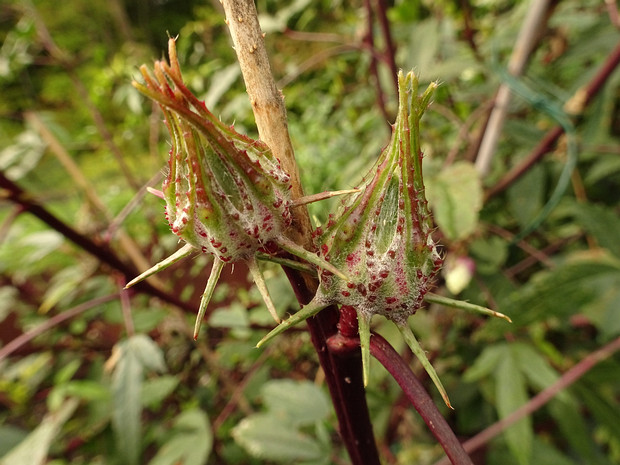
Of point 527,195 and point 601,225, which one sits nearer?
point 601,225

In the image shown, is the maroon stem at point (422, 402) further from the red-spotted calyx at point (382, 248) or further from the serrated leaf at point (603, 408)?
the serrated leaf at point (603, 408)

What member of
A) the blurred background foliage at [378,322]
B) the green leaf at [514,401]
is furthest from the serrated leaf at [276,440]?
the green leaf at [514,401]

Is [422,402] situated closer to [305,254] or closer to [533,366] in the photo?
[305,254]

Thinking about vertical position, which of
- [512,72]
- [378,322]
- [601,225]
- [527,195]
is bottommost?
[378,322]

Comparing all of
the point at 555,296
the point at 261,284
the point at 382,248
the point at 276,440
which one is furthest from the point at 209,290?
the point at 555,296

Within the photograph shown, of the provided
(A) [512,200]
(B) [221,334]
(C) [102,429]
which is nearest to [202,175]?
(C) [102,429]

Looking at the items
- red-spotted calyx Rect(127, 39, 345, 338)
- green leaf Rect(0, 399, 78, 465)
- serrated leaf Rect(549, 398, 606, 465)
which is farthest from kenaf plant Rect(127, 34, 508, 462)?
serrated leaf Rect(549, 398, 606, 465)

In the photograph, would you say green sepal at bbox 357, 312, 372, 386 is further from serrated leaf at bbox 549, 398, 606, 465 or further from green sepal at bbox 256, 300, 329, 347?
serrated leaf at bbox 549, 398, 606, 465
